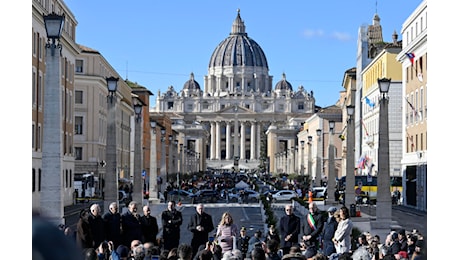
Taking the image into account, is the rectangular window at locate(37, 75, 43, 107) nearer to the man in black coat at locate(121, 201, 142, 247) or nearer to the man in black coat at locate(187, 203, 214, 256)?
the man in black coat at locate(187, 203, 214, 256)

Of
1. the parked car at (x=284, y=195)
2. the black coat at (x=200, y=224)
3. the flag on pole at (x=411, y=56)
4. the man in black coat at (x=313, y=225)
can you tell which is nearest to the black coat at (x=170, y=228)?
the black coat at (x=200, y=224)

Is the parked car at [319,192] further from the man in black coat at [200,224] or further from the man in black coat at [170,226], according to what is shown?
A: the man in black coat at [200,224]

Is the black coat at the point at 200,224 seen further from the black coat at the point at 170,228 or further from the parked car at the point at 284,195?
the parked car at the point at 284,195

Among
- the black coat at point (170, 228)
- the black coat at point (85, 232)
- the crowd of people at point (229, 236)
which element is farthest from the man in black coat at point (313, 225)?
the black coat at point (85, 232)

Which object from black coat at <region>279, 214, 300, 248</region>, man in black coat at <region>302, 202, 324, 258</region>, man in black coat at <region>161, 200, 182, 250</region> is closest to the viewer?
man in black coat at <region>302, 202, 324, 258</region>

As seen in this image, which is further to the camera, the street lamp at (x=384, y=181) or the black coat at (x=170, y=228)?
the street lamp at (x=384, y=181)

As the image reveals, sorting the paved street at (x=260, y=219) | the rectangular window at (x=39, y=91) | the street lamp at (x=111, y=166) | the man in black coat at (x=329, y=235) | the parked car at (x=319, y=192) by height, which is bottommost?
the paved street at (x=260, y=219)

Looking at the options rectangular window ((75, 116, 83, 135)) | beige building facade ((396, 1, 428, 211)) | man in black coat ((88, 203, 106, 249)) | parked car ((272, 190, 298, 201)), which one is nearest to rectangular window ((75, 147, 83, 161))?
rectangular window ((75, 116, 83, 135))

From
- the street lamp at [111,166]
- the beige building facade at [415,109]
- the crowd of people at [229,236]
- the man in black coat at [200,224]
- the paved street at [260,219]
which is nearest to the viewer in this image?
the crowd of people at [229,236]

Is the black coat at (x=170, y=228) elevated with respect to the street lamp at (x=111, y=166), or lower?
lower

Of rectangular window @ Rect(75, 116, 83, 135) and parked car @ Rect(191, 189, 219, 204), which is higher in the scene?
rectangular window @ Rect(75, 116, 83, 135)

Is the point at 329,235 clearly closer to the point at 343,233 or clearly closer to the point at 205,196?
the point at 343,233

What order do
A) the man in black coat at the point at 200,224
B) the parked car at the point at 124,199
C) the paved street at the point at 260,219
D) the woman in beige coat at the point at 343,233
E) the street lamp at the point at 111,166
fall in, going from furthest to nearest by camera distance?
1. the parked car at the point at 124,199
2. the paved street at the point at 260,219
3. the street lamp at the point at 111,166
4. the man in black coat at the point at 200,224
5. the woman in beige coat at the point at 343,233

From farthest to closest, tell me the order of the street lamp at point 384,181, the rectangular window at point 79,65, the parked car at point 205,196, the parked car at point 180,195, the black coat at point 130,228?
1. the rectangular window at point 79,65
2. the parked car at point 180,195
3. the parked car at point 205,196
4. the street lamp at point 384,181
5. the black coat at point 130,228
